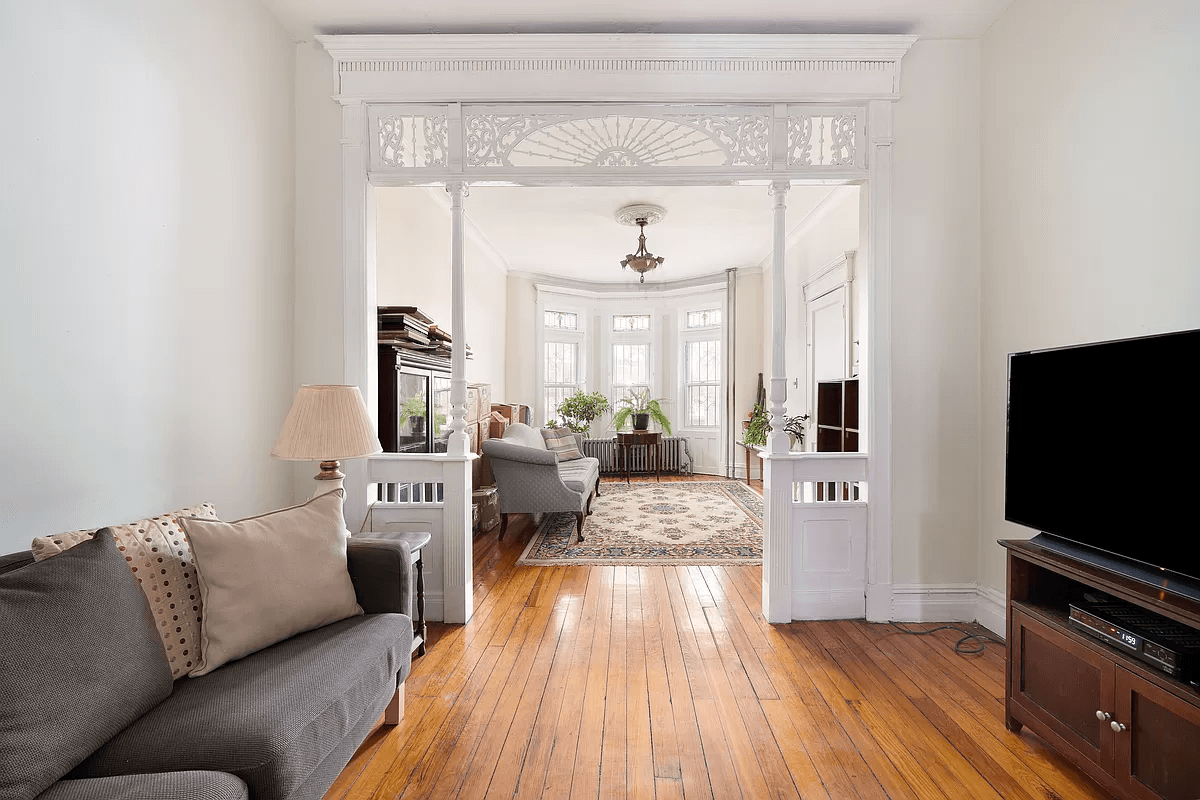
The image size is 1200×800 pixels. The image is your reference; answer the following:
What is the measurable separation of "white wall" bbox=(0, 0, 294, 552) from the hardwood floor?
1250 millimetres

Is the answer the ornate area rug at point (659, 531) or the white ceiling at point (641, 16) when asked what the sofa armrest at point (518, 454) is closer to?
the ornate area rug at point (659, 531)

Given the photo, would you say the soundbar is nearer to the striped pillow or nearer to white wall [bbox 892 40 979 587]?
white wall [bbox 892 40 979 587]

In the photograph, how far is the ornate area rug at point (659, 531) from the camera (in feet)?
13.5

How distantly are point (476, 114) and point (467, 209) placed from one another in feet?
7.84

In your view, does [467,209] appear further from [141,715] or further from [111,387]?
[141,715]

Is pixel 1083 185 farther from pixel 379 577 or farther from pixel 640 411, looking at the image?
pixel 640 411

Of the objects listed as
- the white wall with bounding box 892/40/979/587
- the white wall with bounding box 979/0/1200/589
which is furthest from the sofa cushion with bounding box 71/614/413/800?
the white wall with bounding box 892/40/979/587

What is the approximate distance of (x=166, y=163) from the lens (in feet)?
7.00

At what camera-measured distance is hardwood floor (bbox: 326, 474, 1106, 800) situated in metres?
1.73

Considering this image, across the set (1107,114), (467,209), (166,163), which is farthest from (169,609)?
(467,209)

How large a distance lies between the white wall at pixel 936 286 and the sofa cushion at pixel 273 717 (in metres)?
2.63

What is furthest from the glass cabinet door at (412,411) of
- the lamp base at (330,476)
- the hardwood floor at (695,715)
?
the hardwood floor at (695,715)

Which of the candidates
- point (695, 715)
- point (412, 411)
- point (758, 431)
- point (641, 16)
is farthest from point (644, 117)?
point (758, 431)

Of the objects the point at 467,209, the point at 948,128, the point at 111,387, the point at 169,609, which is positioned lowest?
the point at 169,609
